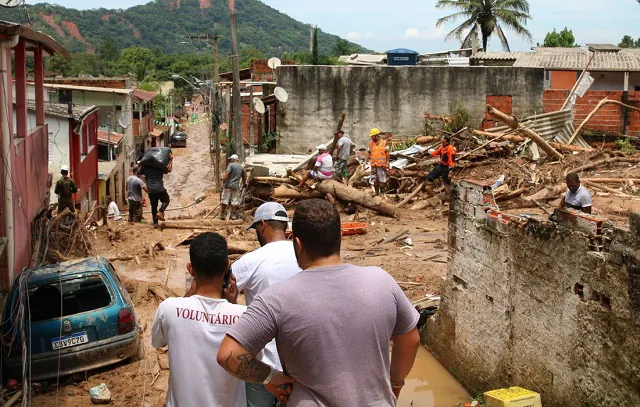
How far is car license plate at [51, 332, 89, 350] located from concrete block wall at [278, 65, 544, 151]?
15771 millimetres

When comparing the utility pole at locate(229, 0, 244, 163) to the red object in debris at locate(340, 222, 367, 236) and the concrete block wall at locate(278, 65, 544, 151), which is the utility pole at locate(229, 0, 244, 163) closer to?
the concrete block wall at locate(278, 65, 544, 151)

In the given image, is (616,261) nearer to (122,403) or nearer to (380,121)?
(122,403)

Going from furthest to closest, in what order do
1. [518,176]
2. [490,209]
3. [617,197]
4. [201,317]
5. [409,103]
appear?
1. [409,103]
2. [518,176]
3. [617,197]
4. [490,209]
5. [201,317]

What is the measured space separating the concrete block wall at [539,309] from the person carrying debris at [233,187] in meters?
7.70

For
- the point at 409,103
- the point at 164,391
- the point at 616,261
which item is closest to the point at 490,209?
the point at 616,261

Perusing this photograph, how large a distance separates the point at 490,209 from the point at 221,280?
609 cm

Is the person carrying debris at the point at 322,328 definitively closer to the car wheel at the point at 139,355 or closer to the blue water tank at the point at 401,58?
the car wheel at the point at 139,355

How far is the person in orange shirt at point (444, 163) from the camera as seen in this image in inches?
658

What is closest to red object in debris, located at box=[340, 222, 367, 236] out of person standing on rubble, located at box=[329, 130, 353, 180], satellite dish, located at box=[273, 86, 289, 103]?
person standing on rubble, located at box=[329, 130, 353, 180]

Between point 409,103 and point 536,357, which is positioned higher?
point 409,103

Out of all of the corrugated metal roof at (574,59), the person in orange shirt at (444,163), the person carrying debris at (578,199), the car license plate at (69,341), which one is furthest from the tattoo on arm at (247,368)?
the corrugated metal roof at (574,59)

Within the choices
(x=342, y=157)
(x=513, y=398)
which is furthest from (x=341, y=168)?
(x=513, y=398)

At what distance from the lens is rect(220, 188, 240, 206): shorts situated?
57.4 ft

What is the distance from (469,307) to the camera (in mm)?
9836
